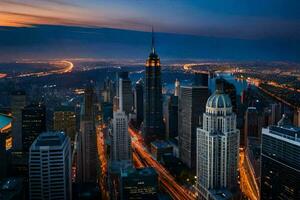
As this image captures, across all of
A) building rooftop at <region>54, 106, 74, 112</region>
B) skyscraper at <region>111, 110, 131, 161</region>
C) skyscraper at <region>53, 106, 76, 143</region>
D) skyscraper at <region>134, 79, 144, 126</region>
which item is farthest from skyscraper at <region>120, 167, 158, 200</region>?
skyscraper at <region>134, 79, 144, 126</region>

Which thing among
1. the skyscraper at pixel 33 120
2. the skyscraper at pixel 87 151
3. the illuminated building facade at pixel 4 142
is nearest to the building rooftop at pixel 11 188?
the illuminated building facade at pixel 4 142

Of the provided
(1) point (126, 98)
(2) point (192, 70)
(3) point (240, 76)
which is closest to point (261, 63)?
(3) point (240, 76)

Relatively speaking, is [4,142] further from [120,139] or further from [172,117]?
[172,117]

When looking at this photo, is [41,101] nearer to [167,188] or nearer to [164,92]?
[167,188]

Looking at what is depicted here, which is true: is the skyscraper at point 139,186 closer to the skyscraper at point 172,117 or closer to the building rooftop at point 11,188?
the building rooftop at point 11,188

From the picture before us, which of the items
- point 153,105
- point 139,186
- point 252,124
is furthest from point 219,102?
point 153,105

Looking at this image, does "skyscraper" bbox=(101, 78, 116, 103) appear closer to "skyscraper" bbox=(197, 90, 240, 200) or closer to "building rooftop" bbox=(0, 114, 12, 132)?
"building rooftop" bbox=(0, 114, 12, 132)

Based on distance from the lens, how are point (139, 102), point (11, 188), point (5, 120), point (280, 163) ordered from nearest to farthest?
point (280, 163) → point (11, 188) → point (5, 120) → point (139, 102)
